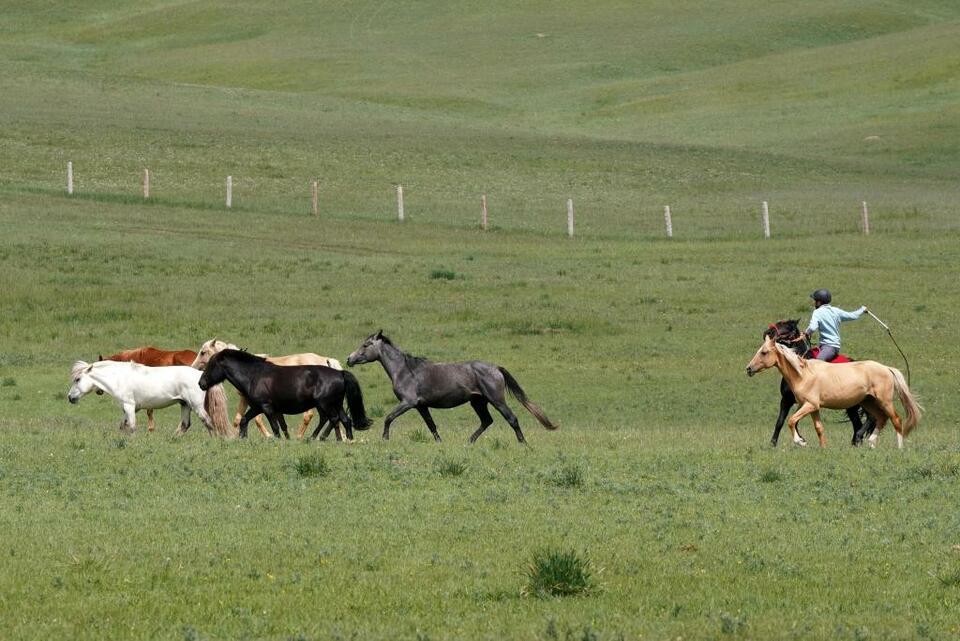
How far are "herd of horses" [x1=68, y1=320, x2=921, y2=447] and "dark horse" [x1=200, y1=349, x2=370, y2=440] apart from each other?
0.01m

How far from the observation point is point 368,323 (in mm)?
36000

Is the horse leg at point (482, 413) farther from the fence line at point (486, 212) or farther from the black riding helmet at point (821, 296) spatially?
the fence line at point (486, 212)

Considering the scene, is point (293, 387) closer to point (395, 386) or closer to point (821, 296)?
point (395, 386)

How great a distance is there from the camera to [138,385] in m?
21.6

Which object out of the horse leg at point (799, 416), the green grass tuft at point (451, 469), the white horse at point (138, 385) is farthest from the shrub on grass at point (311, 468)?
the horse leg at point (799, 416)

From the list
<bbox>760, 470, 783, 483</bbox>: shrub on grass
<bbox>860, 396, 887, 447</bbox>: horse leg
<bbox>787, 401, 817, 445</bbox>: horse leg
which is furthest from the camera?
<bbox>860, 396, 887, 447</bbox>: horse leg

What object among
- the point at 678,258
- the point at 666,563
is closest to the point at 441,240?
the point at 678,258

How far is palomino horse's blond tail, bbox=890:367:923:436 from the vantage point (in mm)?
20328

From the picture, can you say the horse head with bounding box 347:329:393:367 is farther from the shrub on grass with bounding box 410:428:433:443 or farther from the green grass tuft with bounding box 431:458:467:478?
the green grass tuft with bounding box 431:458:467:478

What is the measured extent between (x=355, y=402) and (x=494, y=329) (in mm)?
14543

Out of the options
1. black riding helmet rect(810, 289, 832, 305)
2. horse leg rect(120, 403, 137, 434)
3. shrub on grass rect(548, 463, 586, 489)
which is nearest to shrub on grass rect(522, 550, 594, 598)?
shrub on grass rect(548, 463, 586, 489)

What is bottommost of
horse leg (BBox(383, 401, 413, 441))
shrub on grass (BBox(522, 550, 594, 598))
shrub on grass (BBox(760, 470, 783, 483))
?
shrub on grass (BBox(522, 550, 594, 598))

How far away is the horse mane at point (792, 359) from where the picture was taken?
2000 centimetres

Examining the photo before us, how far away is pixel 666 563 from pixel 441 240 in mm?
38327
